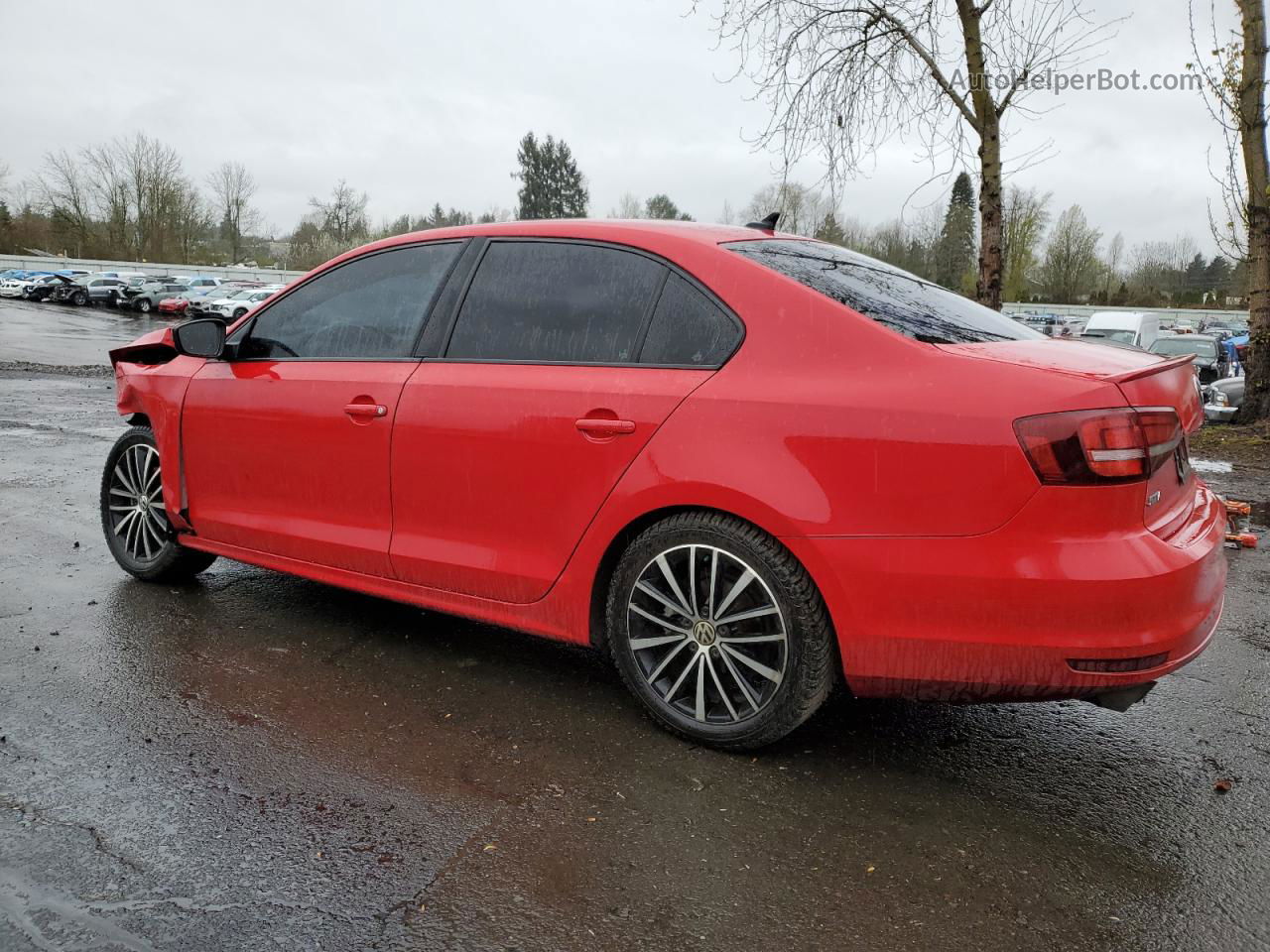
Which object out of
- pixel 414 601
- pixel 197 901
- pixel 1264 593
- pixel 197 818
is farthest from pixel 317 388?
pixel 1264 593

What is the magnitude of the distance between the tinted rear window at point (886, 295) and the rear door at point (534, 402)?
32cm

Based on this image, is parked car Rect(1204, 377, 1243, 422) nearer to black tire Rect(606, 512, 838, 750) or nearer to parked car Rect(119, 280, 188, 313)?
black tire Rect(606, 512, 838, 750)

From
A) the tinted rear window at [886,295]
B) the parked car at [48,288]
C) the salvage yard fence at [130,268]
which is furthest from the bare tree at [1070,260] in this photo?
the tinted rear window at [886,295]

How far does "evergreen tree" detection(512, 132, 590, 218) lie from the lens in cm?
8700

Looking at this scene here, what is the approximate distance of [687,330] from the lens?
3.06m

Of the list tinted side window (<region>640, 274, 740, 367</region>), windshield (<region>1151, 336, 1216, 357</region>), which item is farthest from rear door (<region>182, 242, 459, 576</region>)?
windshield (<region>1151, 336, 1216, 357</region>)

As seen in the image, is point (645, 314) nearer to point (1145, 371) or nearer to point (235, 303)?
point (1145, 371)

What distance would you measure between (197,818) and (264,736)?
1.63 ft

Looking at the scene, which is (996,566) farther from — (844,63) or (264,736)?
(844,63)

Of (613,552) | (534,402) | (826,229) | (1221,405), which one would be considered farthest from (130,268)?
(613,552)

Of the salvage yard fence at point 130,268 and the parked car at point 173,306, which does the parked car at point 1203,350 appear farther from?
the salvage yard fence at point 130,268

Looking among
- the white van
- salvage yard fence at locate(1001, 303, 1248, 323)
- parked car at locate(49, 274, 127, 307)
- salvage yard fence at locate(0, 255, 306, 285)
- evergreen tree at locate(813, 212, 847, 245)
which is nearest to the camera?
evergreen tree at locate(813, 212, 847, 245)

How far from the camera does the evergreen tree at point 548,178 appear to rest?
285 feet

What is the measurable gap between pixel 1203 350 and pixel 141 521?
26.3 meters
